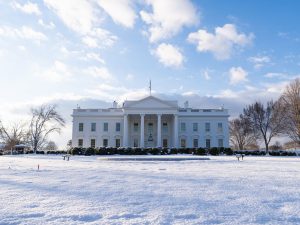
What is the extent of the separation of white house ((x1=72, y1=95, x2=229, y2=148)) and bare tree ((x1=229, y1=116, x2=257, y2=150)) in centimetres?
1078

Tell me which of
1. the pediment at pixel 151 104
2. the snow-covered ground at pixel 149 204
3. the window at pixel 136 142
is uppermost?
the pediment at pixel 151 104

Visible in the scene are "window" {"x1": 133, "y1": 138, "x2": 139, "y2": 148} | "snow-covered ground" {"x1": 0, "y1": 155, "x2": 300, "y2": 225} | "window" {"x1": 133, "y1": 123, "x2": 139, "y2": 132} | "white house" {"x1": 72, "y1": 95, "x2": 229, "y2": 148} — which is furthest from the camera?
"window" {"x1": 133, "y1": 123, "x2": 139, "y2": 132}

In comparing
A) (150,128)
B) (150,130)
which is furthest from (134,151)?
(150,128)

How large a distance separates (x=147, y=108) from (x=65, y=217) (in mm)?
48883

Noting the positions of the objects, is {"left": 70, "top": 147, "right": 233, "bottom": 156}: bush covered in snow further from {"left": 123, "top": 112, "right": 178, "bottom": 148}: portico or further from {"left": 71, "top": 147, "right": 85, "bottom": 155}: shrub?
{"left": 123, "top": 112, "right": 178, "bottom": 148}: portico

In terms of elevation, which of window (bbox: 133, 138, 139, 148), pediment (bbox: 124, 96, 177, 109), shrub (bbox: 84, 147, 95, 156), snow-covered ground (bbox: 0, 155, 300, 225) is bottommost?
snow-covered ground (bbox: 0, 155, 300, 225)

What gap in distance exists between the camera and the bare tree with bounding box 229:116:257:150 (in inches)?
2665

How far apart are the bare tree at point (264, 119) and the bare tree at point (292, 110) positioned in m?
3.15

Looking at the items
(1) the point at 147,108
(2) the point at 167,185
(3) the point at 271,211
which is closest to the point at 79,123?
(1) the point at 147,108

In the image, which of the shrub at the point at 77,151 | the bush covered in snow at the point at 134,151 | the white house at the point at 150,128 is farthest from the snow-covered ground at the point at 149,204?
the white house at the point at 150,128

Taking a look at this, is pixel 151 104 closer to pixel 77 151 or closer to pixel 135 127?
pixel 135 127

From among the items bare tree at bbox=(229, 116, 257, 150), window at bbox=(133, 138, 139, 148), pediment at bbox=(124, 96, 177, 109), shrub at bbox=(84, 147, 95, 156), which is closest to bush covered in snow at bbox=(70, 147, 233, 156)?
shrub at bbox=(84, 147, 95, 156)

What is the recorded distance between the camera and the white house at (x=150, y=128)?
57.7 m

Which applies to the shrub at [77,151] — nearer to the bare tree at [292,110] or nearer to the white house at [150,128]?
the white house at [150,128]
